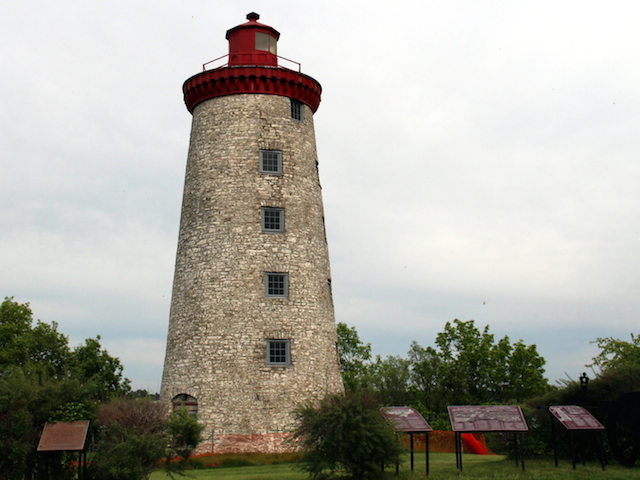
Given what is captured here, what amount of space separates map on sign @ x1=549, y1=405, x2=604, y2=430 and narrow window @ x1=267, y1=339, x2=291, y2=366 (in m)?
9.75

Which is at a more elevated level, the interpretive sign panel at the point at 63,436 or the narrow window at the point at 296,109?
the narrow window at the point at 296,109

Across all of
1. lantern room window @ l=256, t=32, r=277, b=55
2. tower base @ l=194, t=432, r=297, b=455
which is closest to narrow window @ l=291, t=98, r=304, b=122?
lantern room window @ l=256, t=32, r=277, b=55

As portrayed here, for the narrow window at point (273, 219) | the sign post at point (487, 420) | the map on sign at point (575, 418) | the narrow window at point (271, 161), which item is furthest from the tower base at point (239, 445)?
the narrow window at point (271, 161)

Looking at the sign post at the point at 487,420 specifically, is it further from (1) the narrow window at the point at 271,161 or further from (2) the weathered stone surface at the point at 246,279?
(1) the narrow window at the point at 271,161

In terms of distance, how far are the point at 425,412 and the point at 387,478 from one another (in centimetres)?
2575

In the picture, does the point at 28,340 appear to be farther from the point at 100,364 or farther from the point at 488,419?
the point at 488,419

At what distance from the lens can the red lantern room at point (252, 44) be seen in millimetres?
28391

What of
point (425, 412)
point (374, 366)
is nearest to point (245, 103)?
point (425, 412)

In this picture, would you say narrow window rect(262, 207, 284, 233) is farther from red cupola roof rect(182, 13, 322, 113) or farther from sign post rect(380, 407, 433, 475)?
sign post rect(380, 407, 433, 475)

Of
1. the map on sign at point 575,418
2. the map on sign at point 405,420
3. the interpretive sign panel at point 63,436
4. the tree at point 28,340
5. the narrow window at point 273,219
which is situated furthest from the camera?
the tree at point 28,340

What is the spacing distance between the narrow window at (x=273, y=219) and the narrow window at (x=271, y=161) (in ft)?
5.14

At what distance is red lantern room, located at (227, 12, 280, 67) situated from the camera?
28391mm

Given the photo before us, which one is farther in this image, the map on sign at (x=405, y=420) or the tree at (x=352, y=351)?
the tree at (x=352, y=351)

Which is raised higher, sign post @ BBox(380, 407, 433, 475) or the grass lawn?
sign post @ BBox(380, 407, 433, 475)
